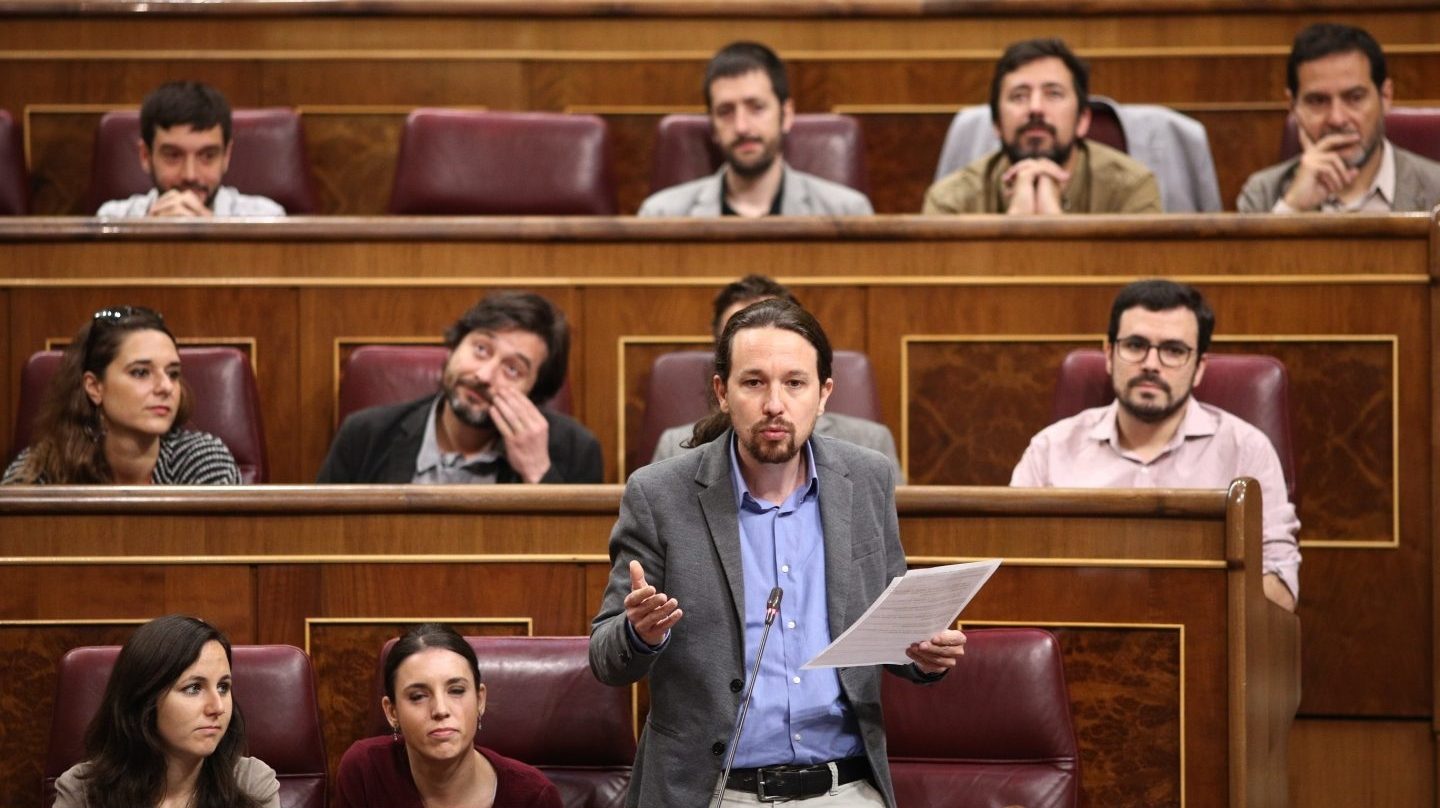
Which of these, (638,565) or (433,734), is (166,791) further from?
(638,565)

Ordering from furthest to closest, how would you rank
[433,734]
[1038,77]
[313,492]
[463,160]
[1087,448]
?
[463,160] → [1038,77] → [1087,448] → [313,492] → [433,734]

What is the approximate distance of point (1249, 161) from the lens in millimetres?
2010

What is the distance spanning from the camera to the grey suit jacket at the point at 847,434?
140 cm

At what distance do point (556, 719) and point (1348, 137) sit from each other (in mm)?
989

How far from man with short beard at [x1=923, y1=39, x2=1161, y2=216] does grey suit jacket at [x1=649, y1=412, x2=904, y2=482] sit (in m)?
0.40

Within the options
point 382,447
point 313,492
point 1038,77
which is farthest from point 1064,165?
point 313,492

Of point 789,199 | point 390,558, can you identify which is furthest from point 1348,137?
point 390,558

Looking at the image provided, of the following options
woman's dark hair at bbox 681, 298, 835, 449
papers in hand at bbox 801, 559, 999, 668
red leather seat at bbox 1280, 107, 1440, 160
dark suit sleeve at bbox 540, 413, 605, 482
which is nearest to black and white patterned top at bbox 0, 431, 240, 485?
dark suit sleeve at bbox 540, 413, 605, 482

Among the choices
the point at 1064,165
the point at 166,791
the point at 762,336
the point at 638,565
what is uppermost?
the point at 1064,165

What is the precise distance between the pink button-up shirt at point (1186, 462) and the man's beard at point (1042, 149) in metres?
0.37

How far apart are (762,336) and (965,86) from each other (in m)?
1.15

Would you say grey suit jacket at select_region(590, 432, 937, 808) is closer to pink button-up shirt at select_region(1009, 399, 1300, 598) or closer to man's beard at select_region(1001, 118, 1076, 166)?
pink button-up shirt at select_region(1009, 399, 1300, 598)

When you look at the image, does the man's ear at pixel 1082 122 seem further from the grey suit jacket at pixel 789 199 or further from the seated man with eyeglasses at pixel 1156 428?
the seated man with eyeglasses at pixel 1156 428

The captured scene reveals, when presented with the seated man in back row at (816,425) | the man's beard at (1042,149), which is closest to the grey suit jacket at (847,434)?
the seated man in back row at (816,425)
